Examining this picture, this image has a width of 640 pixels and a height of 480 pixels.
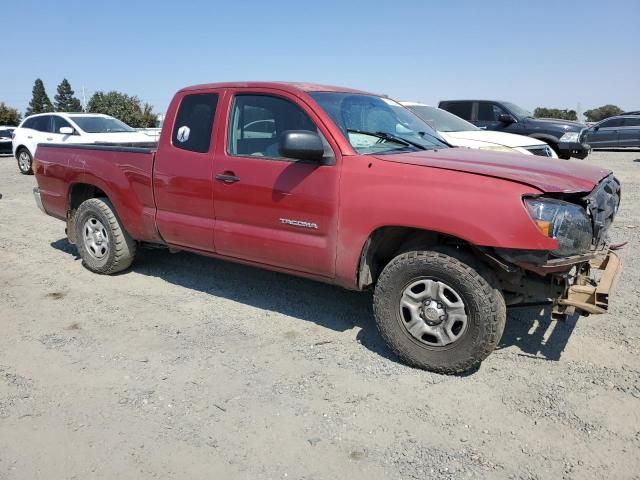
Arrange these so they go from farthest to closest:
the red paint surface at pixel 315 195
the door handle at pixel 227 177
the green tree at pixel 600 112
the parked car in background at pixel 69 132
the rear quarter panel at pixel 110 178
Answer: the green tree at pixel 600 112 < the parked car in background at pixel 69 132 < the rear quarter panel at pixel 110 178 < the door handle at pixel 227 177 < the red paint surface at pixel 315 195

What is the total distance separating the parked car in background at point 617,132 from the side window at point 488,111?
7.38 meters

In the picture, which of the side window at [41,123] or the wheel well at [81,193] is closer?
the wheel well at [81,193]

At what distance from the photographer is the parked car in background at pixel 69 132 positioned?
13.2 meters

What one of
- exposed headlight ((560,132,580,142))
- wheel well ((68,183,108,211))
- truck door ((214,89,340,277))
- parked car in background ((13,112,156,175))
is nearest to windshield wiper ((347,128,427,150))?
truck door ((214,89,340,277))

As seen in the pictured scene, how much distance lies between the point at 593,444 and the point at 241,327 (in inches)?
102

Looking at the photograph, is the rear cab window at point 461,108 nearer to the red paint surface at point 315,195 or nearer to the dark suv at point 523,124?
the dark suv at point 523,124

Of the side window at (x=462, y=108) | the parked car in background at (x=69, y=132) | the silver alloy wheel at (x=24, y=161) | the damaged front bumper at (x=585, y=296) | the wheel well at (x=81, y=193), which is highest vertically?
the side window at (x=462, y=108)

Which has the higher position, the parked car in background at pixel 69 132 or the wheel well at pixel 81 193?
the parked car in background at pixel 69 132

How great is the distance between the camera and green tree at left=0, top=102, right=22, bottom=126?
152 ft

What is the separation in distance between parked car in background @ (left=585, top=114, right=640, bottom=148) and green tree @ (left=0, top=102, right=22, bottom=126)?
44.4 m

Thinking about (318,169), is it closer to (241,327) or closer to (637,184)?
(241,327)

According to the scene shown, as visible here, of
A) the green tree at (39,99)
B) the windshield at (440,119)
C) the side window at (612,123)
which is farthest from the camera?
the green tree at (39,99)

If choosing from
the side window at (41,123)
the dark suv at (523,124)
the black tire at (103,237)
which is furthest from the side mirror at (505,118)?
the side window at (41,123)

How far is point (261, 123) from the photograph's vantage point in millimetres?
4418
